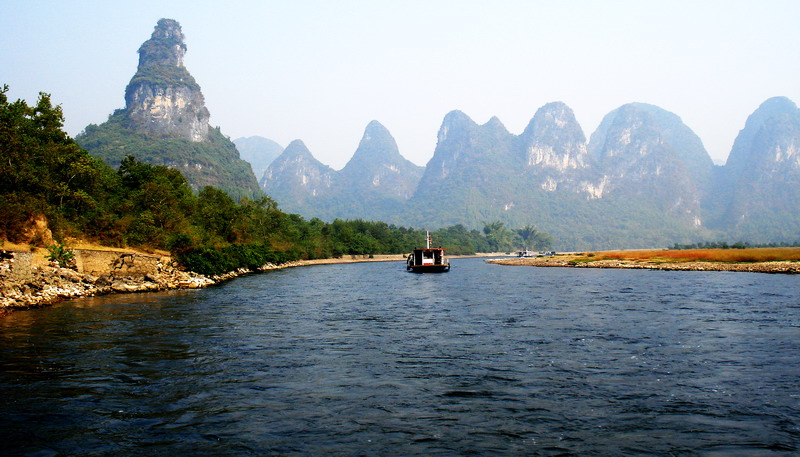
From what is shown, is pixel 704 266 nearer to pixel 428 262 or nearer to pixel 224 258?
pixel 428 262

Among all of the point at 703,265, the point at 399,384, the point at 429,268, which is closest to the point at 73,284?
the point at 399,384

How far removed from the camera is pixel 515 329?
988 inches

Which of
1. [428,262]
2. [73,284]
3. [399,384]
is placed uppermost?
[428,262]

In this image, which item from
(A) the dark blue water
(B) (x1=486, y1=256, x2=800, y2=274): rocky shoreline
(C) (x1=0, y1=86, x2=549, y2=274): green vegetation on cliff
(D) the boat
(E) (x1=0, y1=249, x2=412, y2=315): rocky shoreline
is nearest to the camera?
(A) the dark blue water

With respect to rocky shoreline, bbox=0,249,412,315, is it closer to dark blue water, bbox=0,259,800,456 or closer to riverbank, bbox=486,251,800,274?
dark blue water, bbox=0,259,800,456

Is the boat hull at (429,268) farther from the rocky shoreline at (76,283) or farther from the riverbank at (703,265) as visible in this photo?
the rocky shoreline at (76,283)

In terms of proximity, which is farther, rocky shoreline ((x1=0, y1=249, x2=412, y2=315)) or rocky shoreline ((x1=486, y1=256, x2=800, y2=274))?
rocky shoreline ((x1=486, y1=256, x2=800, y2=274))

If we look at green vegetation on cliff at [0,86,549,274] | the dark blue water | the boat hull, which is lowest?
the dark blue water

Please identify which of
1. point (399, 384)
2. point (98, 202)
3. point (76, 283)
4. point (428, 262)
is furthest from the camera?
point (428, 262)

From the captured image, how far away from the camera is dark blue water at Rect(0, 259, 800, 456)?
1059cm

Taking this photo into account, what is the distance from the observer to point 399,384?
15000mm

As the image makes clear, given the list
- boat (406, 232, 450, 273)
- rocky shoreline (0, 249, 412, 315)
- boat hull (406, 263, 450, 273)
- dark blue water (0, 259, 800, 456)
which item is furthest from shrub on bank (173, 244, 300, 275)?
dark blue water (0, 259, 800, 456)

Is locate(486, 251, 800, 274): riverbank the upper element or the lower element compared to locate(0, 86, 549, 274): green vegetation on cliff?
lower

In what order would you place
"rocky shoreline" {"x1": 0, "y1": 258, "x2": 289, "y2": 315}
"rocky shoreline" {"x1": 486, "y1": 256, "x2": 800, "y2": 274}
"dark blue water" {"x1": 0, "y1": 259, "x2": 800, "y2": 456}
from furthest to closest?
"rocky shoreline" {"x1": 486, "y1": 256, "x2": 800, "y2": 274} → "rocky shoreline" {"x1": 0, "y1": 258, "x2": 289, "y2": 315} → "dark blue water" {"x1": 0, "y1": 259, "x2": 800, "y2": 456}
